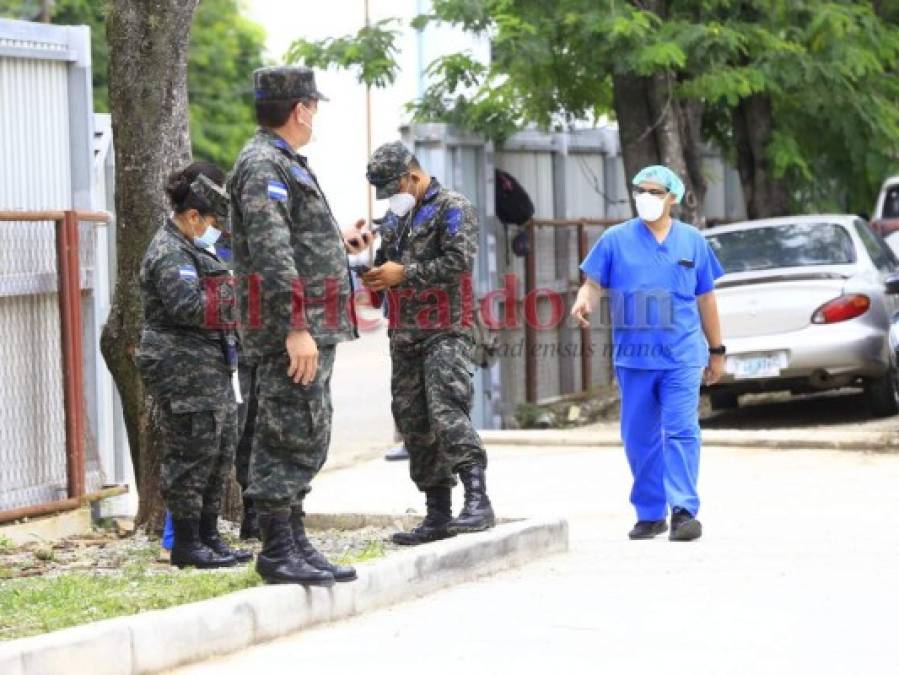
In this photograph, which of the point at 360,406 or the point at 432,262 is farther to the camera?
the point at 360,406

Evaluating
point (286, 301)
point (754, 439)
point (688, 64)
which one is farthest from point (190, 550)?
point (688, 64)

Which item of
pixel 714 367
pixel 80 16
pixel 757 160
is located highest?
pixel 80 16

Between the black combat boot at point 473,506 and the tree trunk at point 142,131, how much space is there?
174 cm

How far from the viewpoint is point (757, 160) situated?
19.4 metres

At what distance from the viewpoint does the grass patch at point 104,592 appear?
21.9 ft

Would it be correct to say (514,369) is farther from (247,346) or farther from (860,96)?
(247,346)

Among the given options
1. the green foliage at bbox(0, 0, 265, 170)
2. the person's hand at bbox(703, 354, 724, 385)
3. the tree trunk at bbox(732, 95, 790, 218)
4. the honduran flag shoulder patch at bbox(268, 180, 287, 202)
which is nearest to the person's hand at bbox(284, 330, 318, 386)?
the honduran flag shoulder patch at bbox(268, 180, 287, 202)

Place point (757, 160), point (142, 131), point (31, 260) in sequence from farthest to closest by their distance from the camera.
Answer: point (757, 160) → point (31, 260) → point (142, 131)

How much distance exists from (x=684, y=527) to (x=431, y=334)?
1637 millimetres

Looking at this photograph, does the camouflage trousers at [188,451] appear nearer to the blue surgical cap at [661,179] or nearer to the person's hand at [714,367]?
the blue surgical cap at [661,179]

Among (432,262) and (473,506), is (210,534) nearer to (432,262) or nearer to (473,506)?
(473,506)

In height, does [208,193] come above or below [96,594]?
above

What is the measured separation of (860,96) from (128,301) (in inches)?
401

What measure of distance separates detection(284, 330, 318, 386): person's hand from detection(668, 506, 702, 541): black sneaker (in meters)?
3.04
